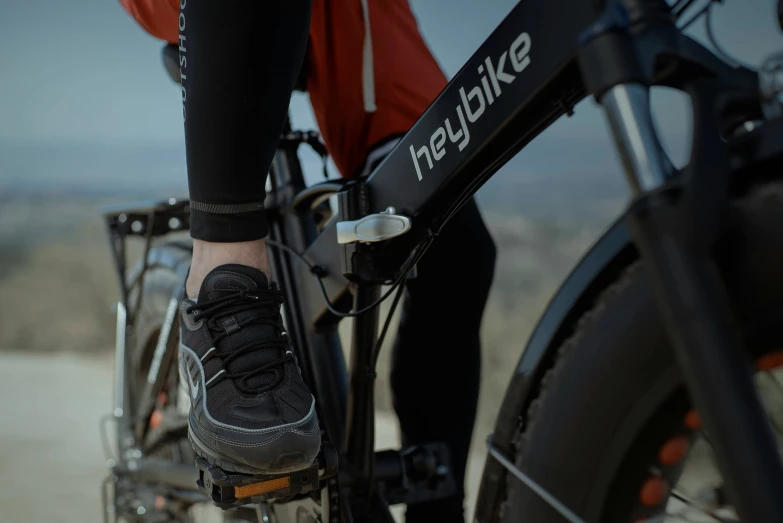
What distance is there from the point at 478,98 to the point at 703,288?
258 mm

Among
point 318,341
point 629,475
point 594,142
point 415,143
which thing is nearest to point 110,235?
point 318,341

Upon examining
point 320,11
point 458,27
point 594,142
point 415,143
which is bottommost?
point 415,143

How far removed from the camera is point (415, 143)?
23.5 inches

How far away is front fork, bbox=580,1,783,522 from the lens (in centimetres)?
31

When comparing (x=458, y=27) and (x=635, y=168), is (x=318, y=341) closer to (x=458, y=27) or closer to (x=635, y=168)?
(x=635, y=168)

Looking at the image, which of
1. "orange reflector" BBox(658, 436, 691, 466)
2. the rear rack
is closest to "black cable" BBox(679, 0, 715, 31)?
"orange reflector" BBox(658, 436, 691, 466)

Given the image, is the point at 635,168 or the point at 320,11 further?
the point at 320,11

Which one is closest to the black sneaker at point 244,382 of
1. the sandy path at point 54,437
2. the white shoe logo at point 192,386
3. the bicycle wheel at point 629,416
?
the white shoe logo at point 192,386

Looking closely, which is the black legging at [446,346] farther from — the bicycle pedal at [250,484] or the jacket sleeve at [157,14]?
the jacket sleeve at [157,14]

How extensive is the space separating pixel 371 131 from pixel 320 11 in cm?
14

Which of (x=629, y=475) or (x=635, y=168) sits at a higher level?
(x=635, y=168)

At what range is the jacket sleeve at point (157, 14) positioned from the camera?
73 centimetres

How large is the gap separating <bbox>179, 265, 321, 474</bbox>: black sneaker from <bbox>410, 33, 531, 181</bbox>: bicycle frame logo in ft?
0.60

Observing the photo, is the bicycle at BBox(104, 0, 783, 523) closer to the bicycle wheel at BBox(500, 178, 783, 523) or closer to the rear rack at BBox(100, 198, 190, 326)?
the bicycle wheel at BBox(500, 178, 783, 523)
